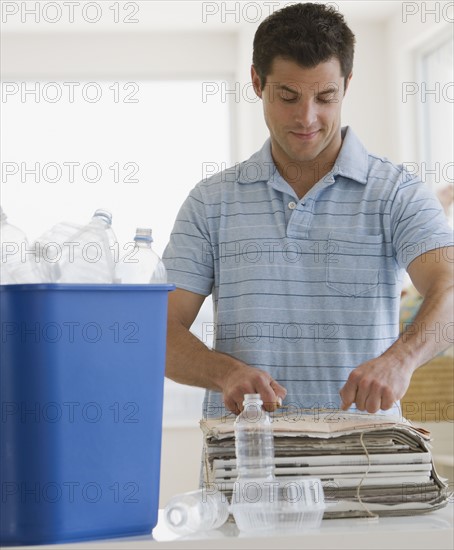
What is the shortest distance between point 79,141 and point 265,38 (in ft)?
11.9

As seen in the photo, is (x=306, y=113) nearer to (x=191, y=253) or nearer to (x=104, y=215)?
(x=191, y=253)

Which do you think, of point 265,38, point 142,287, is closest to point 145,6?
point 265,38

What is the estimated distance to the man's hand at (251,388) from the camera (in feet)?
4.63

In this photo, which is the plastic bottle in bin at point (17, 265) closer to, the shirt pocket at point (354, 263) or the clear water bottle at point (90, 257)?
→ the clear water bottle at point (90, 257)

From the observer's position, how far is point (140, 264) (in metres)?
1.21

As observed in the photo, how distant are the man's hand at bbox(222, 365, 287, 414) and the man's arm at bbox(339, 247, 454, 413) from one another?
0.11 m

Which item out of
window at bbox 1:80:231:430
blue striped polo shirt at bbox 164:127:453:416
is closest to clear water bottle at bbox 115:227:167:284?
blue striped polo shirt at bbox 164:127:453:416

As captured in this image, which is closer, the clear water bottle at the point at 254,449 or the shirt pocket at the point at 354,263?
the clear water bottle at the point at 254,449

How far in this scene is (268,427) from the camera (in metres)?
1.25

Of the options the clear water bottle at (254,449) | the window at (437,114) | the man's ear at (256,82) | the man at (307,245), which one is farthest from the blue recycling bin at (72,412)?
the window at (437,114)

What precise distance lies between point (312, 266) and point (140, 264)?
28.8 inches

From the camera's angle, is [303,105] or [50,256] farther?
[303,105]

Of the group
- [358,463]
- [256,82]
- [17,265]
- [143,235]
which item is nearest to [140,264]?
[143,235]

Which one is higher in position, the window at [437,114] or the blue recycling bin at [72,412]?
the window at [437,114]
